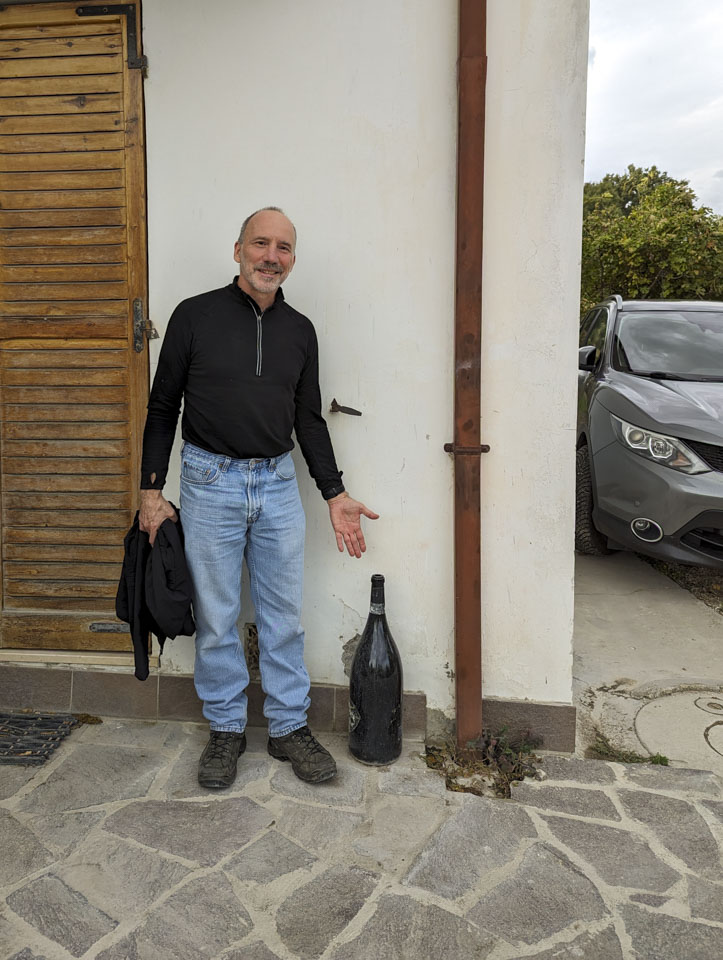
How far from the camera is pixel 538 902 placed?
230 cm

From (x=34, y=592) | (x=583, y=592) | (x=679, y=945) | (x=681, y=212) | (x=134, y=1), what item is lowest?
(x=679, y=945)

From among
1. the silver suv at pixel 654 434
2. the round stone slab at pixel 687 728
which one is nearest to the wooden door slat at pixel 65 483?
the round stone slab at pixel 687 728

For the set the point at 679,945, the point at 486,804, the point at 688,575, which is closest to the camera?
the point at 679,945

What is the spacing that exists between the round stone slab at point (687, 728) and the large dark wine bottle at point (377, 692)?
117 centimetres

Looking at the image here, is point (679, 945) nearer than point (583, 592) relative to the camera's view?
Yes

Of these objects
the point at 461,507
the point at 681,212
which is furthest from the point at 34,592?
the point at 681,212

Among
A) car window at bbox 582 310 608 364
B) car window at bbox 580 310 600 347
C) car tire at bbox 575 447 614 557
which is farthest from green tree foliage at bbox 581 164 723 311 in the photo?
car tire at bbox 575 447 614 557

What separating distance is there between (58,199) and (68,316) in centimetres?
50

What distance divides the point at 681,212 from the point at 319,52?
11839mm

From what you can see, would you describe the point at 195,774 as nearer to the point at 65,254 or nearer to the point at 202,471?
the point at 202,471

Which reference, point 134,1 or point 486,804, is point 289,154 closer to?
point 134,1

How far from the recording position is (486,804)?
2.80 meters

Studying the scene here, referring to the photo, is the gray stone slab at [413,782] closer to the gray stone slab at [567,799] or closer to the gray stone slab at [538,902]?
the gray stone slab at [567,799]

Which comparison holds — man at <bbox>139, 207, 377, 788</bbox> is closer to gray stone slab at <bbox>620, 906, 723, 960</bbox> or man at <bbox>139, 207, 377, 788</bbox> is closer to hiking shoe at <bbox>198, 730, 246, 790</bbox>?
hiking shoe at <bbox>198, 730, 246, 790</bbox>
